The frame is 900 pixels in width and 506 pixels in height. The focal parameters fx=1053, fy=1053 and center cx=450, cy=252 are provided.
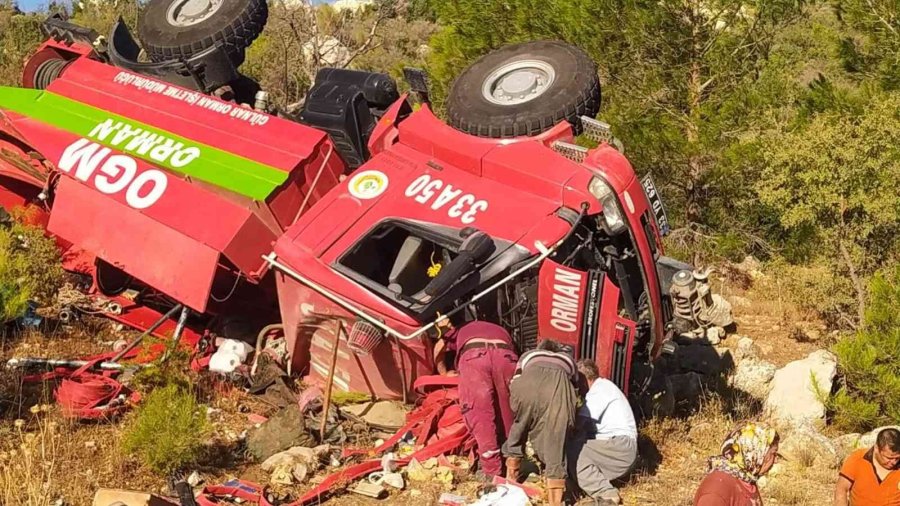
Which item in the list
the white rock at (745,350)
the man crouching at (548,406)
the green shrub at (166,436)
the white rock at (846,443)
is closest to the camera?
the man crouching at (548,406)

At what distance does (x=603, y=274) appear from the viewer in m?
6.34

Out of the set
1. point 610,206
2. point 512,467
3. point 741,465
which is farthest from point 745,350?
point 741,465

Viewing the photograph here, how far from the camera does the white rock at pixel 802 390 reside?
7723mm

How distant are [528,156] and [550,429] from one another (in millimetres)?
1914

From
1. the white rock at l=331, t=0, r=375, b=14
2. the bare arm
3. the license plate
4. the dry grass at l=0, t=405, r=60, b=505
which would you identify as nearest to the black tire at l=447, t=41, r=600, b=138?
the license plate

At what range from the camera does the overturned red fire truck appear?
637 cm

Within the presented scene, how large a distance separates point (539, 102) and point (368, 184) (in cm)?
128

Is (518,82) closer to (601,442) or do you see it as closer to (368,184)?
(368,184)

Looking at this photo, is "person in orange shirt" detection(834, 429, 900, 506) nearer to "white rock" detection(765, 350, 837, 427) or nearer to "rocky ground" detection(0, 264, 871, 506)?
"rocky ground" detection(0, 264, 871, 506)

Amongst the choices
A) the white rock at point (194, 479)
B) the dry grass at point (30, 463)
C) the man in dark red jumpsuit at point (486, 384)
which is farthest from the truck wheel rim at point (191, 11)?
the white rock at point (194, 479)

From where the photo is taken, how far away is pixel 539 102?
7094 mm

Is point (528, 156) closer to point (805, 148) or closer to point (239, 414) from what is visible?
point (239, 414)

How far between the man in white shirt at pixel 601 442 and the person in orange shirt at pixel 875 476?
1230 mm

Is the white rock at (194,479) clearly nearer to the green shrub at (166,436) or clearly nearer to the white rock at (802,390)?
the green shrub at (166,436)
